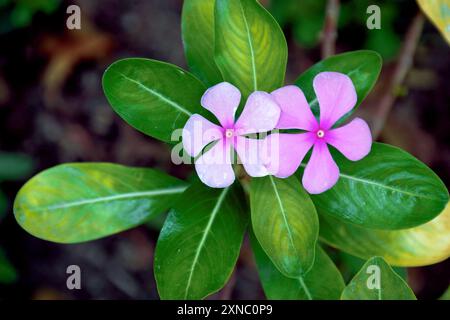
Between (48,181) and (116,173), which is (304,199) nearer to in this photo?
(116,173)

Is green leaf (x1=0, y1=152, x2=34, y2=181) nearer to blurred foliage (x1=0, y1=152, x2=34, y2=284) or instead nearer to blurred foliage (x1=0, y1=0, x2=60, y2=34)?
blurred foliage (x1=0, y1=152, x2=34, y2=284)

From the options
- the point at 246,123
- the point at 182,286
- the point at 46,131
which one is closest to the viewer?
the point at 246,123

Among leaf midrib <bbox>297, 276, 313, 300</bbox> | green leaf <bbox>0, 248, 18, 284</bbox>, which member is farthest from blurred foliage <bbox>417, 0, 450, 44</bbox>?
green leaf <bbox>0, 248, 18, 284</bbox>

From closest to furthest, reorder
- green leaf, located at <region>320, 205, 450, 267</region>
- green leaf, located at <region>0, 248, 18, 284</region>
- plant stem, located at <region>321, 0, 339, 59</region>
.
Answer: green leaf, located at <region>320, 205, 450, 267</region>
plant stem, located at <region>321, 0, 339, 59</region>
green leaf, located at <region>0, 248, 18, 284</region>

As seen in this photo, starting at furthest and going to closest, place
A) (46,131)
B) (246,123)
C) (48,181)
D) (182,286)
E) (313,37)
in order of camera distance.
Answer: (46,131) → (313,37) → (48,181) → (182,286) → (246,123)

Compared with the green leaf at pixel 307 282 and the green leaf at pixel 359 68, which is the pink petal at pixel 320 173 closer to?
the green leaf at pixel 359 68

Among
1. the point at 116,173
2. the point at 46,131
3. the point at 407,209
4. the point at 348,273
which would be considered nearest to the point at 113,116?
the point at 46,131

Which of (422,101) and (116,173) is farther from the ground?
(422,101)
